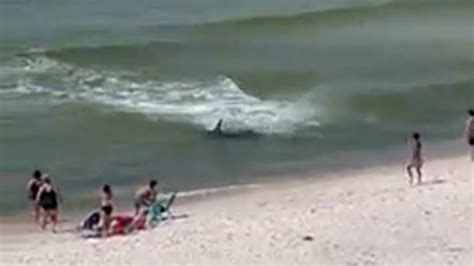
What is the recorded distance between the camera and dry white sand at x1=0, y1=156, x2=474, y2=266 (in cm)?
1981

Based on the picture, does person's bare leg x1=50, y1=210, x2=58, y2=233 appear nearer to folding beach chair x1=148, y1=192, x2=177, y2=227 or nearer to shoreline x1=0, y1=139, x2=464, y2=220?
shoreline x1=0, y1=139, x2=464, y2=220

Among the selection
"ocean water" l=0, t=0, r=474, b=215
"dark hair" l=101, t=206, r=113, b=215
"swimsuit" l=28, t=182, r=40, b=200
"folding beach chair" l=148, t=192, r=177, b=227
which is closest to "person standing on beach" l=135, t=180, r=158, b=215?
"folding beach chair" l=148, t=192, r=177, b=227

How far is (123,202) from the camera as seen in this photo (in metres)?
26.7

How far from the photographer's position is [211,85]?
37781 millimetres

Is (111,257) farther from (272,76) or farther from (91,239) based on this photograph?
(272,76)

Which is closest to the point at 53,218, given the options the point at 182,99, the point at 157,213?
the point at 157,213

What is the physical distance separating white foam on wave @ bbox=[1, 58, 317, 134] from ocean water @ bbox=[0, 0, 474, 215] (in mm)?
63

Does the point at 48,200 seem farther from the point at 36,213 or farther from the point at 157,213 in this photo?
the point at 157,213

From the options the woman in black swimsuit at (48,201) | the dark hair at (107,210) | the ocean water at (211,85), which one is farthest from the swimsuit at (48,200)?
the ocean water at (211,85)

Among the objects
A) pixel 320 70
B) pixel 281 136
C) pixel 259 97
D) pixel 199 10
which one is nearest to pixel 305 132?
pixel 281 136

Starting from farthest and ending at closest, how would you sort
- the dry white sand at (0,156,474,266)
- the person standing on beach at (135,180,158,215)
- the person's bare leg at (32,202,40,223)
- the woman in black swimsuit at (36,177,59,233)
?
the person's bare leg at (32,202,40,223)
the person standing on beach at (135,180,158,215)
the woman in black swimsuit at (36,177,59,233)
the dry white sand at (0,156,474,266)

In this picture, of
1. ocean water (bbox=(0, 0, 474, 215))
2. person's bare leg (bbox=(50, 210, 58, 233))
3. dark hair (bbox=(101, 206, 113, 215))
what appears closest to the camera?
dark hair (bbox=(101, 206, 113, 215))

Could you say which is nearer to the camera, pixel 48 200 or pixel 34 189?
pixel 48 200

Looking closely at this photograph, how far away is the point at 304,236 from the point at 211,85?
1737 centimetres
